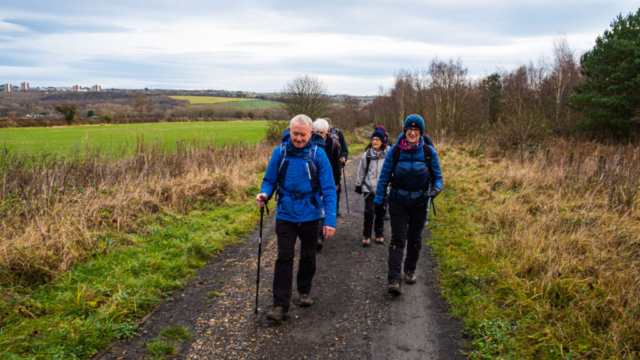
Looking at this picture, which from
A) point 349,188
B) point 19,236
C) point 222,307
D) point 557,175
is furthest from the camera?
point 349,188

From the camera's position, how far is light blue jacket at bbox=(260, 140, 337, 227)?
4.04 metres

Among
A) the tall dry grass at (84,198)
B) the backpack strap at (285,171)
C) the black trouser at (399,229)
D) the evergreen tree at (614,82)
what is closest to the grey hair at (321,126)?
the black trouser at (399,229)

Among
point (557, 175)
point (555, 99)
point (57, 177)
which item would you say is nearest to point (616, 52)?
point (555, 99)

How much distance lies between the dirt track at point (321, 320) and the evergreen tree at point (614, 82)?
20.4 metres

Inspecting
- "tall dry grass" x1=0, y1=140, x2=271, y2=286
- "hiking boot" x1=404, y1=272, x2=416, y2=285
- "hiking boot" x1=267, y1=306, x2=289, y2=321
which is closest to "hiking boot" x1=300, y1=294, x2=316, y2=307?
"hiking boot" x1=267, y1=306, x2=289, y2=321

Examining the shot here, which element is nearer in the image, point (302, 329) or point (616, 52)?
point (302, 329)

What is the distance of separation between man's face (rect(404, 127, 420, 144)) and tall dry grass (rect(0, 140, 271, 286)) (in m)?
4.89

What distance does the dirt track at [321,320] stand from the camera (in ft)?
11.6

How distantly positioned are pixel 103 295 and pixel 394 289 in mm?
3564

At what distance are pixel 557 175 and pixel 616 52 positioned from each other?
1614 centimetres

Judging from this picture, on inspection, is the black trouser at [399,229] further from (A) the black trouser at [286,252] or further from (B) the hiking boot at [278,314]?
(B) the hiking boot at [278,314]

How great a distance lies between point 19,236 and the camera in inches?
203

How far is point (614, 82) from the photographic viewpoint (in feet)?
66.3

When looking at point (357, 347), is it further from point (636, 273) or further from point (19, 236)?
point (19, 236)
